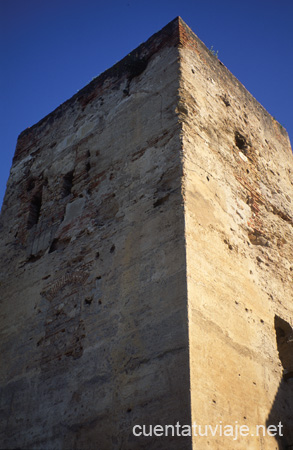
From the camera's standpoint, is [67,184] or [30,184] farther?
[30,184]

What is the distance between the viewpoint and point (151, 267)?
16.0 ft

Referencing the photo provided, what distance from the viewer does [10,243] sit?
6824 millimetres

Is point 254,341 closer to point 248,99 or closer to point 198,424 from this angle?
point 198,424

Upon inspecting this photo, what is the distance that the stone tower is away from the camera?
4.36 m

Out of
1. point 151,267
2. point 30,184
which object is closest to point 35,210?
point 30,184

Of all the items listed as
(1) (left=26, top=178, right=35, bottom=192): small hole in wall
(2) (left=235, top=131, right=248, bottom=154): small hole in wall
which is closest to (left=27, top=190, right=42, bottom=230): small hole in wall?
(1) (left=26, top=178, right=35, bottom=192): small hole in wall

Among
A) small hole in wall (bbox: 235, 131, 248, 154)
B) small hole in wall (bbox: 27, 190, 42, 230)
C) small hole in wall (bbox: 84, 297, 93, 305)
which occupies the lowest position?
small hole in wall (bbox: 84, 297, 93, 305)

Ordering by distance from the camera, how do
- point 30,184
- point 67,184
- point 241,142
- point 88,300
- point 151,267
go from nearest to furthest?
point 151,267, point 88,300, point 67,184, point 241,142, point 30,184

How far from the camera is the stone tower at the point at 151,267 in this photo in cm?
436

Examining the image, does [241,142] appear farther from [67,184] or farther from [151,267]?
[151,267]

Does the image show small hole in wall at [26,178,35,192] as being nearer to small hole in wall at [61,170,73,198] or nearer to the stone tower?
the stone tower

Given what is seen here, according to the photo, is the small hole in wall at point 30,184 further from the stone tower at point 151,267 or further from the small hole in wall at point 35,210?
the small hole in wall at point 35,210

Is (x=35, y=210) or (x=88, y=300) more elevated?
(x=35, y=210)

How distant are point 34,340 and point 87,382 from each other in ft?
3.38
